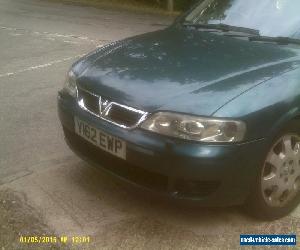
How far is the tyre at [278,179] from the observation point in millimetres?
3227

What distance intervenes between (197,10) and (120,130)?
2187 mm

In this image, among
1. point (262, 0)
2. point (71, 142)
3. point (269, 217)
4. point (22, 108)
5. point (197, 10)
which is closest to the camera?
point (269, 217)

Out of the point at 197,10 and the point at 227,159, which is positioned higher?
the point at 197,10

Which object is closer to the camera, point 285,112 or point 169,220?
point 285,112

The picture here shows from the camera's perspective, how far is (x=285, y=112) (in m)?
3.16

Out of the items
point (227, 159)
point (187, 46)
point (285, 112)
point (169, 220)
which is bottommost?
point (169, 220)

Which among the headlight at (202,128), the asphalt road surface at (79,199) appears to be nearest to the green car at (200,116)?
the headlight at (202,128)

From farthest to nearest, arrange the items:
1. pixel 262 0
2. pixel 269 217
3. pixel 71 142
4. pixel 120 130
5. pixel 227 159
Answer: pixel 262 0, pixel 71 142, pixel 269 217, pixel 120 130, pixel 227 159

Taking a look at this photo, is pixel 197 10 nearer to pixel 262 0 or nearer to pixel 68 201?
pixel 262 0

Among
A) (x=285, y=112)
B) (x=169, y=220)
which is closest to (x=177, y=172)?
(x=169, y=220)

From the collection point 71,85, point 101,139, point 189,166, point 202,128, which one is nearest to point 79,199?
point 101,139

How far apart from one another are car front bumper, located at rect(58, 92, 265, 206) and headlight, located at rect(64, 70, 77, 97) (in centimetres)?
45

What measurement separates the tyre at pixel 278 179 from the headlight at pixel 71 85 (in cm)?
157

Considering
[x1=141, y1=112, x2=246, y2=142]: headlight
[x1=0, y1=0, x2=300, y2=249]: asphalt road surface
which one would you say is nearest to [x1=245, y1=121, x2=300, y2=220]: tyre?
[x1=0, y1=0, x2=300, y2=249]: asphalt road surface
